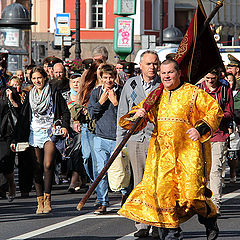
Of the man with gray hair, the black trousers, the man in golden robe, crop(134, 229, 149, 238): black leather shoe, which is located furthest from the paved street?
the man with gray hair

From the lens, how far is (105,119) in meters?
10.4

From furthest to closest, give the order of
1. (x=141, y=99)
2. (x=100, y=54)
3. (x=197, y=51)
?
1. (x=100, y=54)
2. (x=141, y=99)
3. (x=197, y=51)

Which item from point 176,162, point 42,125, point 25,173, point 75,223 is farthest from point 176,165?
point 25,173

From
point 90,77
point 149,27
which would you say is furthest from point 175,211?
point 149,27

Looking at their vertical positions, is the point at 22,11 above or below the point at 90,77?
above

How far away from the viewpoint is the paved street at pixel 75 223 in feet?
29.4

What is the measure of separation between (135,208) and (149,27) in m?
49.5

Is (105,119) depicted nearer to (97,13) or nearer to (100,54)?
(100,54)

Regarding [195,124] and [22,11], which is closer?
[195,124]

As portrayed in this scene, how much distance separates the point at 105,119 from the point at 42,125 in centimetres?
76

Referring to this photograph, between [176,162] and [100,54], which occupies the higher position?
[100,54]

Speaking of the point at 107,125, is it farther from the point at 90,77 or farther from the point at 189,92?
the point at 189,92

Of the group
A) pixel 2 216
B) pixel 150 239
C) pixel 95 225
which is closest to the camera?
pixel 150 239

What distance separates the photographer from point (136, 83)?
30.2 feet
